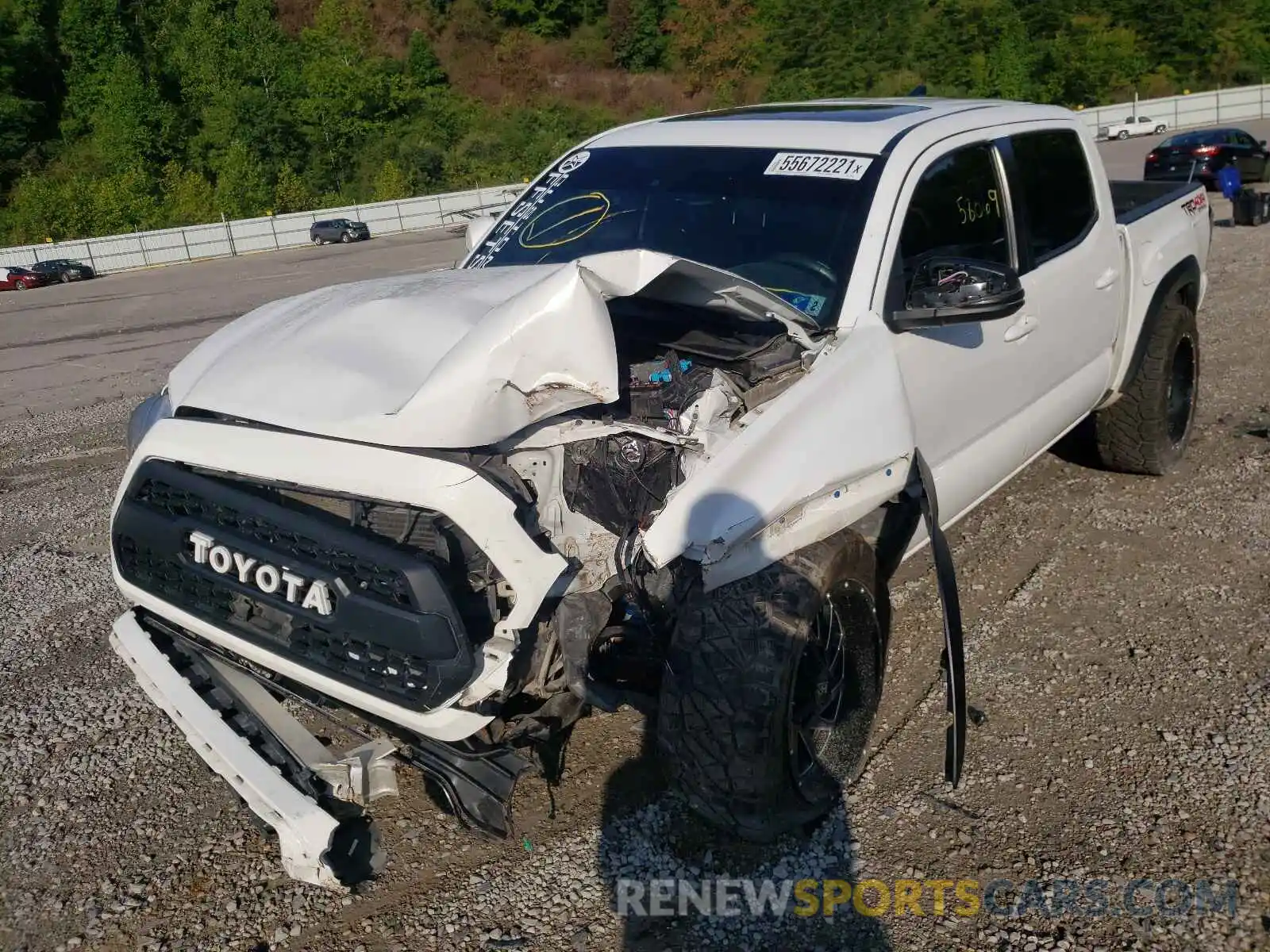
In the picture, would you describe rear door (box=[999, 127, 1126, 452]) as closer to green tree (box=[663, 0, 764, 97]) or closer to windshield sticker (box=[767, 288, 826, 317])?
windshield sticker (box=[767, 288, 826, 317])

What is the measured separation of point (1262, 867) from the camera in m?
2.83

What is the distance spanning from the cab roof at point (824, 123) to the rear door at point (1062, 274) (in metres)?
0.19

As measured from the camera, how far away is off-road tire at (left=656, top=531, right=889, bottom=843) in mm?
2639

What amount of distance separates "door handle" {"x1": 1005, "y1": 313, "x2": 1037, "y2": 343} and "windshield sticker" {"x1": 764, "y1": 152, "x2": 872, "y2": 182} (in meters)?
0.87

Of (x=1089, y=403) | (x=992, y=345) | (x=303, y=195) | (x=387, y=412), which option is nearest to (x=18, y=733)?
(x=387, y=412)

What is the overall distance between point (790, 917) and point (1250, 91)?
204 feet

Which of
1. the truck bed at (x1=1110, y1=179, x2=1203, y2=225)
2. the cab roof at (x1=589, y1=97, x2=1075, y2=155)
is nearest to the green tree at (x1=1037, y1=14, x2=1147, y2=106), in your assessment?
the truck bed at (x1=1110, y1=179, x2=1203, y2=225)

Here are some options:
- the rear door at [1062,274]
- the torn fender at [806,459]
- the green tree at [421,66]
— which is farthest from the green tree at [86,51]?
the torn fender at [806,459]

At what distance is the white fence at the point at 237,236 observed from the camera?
39.5 metres

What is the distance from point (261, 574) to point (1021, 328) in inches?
113

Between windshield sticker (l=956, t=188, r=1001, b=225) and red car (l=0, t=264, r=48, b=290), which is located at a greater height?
windshield sticker (l=956, t=188, r=1001, b=225)

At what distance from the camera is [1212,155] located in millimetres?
24281

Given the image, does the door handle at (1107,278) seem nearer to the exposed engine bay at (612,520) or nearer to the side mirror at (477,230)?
the exposed engine bay at (612,520)

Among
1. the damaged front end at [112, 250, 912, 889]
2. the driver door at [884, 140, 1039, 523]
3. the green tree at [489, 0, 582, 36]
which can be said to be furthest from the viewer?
the green tree at [489, 0, 582, 36]
